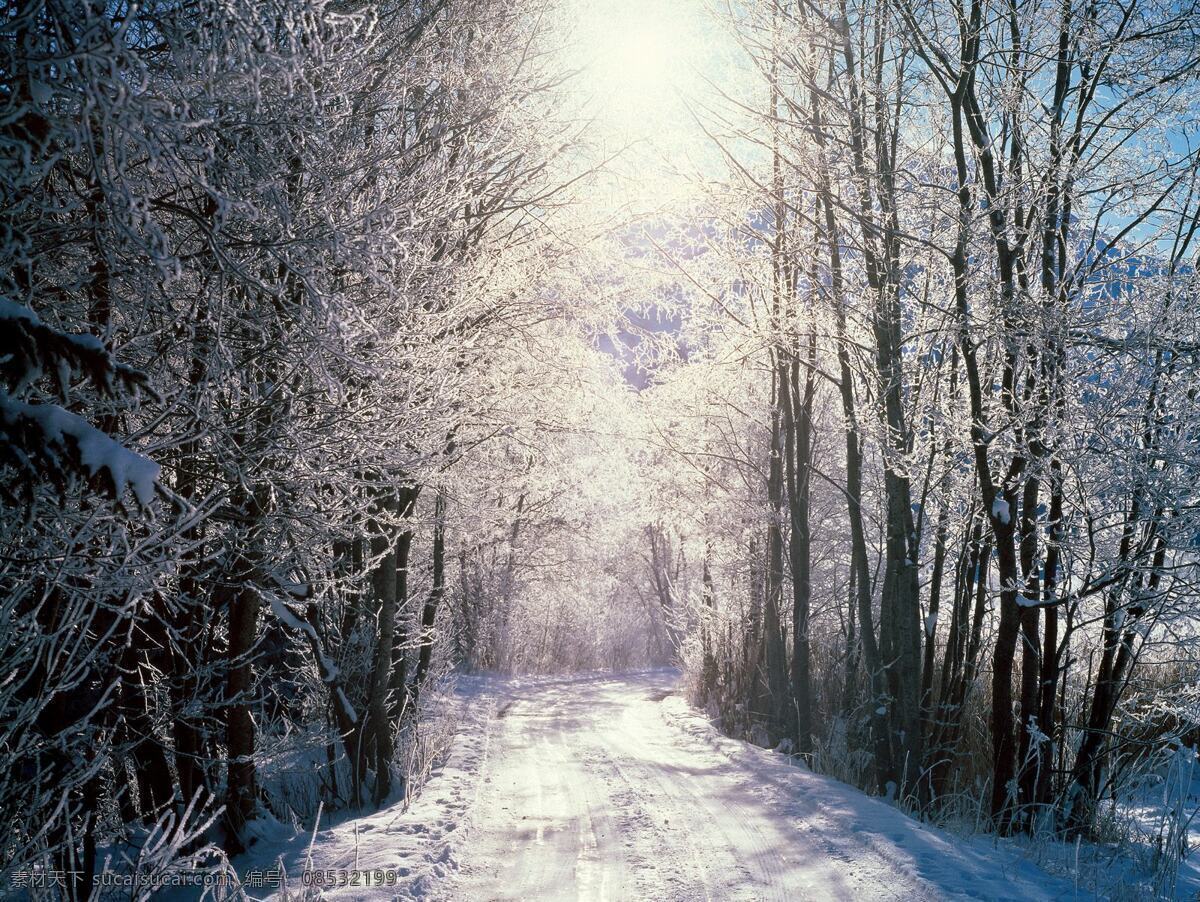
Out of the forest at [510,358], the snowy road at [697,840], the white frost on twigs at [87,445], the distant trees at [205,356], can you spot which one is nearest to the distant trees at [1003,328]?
the forest at [510,358]

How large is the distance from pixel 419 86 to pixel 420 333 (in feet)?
8.73

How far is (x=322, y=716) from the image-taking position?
9117mm

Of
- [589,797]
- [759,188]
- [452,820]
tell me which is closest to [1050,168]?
[759,188]

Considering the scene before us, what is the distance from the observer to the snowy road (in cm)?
500

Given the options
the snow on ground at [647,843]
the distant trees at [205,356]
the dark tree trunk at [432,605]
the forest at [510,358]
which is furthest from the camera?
the dark tree trunk at [432,605]

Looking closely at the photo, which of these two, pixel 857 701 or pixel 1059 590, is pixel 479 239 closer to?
pixel 1059 590

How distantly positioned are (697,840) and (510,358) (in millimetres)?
6465

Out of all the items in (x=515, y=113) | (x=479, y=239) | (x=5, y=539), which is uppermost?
(x=515, y=113)

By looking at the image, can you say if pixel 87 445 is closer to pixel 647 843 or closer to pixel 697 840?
pixel 647 843

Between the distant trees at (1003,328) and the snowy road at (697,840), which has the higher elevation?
the distant trees at (1003,328)

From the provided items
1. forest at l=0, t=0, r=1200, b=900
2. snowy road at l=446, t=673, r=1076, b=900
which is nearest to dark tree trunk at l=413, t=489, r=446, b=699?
forest at l=0, t=0, r=1200, b=900

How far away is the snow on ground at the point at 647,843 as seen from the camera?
4965 millimetres

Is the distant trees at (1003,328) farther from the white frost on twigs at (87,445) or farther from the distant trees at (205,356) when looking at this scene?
the white frost on twigs at (87,445)

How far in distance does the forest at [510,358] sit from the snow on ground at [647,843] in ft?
3.09
